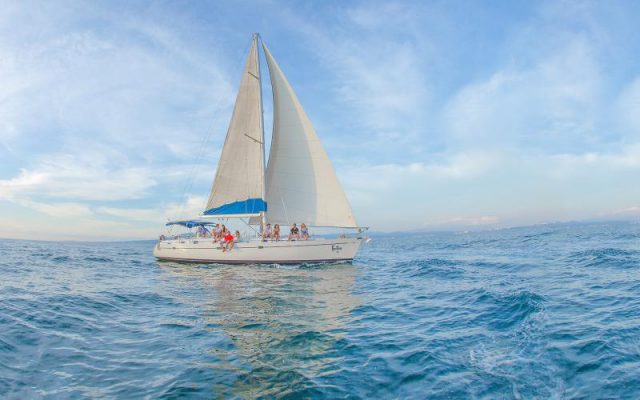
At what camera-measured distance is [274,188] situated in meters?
29.2

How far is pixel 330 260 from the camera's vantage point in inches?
1070

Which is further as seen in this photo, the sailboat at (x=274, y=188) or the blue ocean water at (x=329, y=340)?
→ the sailboat at (x=274, y=188)

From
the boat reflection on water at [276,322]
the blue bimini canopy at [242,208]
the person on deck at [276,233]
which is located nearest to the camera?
the boat reflection on water at [276,322]

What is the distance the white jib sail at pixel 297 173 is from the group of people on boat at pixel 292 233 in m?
0.75

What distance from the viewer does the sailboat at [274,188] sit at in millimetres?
26969

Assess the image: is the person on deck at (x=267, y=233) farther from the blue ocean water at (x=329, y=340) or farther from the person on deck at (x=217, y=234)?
the blue ocean water at (x=329, y=340)

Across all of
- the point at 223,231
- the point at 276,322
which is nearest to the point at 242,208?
the point at 223,231

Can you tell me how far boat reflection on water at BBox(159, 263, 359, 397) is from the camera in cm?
704

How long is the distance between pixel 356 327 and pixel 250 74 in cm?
2471

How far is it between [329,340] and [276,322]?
2354 mm

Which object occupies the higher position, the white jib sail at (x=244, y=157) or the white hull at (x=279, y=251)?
the white jib sail at (x=244, y=157)

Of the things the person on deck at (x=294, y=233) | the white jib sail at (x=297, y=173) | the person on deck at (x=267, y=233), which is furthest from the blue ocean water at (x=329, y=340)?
the white jib sail at (x=297, y=173)

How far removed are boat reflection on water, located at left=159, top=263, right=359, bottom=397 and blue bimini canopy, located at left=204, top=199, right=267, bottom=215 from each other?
7.49 m

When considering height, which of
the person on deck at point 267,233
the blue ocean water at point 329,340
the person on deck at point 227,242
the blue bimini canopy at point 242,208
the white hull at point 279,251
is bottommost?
the blue ocean water at point 329,340
